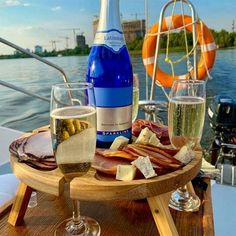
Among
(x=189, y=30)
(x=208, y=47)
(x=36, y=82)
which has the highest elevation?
A: (x=189, y=30)

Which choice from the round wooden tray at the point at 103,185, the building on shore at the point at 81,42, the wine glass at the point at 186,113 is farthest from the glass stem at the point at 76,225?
the building on shore at the point at 81,42

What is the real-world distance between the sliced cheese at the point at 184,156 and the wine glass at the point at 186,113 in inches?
1.7

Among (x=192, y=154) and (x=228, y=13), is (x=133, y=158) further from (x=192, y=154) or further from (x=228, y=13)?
(x=228, y=13)

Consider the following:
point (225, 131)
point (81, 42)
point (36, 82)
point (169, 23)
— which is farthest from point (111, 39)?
point (36, 82)

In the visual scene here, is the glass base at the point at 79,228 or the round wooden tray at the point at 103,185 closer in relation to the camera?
the round wooden tray at the point at 103,185

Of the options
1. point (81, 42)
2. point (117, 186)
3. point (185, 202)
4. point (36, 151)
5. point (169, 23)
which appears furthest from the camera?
point (81, 42)

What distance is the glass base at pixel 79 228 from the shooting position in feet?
1.92

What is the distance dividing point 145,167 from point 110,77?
21 cm

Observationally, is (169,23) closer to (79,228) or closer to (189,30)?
(189,30)

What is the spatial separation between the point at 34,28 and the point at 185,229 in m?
5.41

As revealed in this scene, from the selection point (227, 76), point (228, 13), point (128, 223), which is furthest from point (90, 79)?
point (227, 76)

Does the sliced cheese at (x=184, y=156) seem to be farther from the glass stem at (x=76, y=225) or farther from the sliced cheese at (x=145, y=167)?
the glass stem at (x=76, y=225)

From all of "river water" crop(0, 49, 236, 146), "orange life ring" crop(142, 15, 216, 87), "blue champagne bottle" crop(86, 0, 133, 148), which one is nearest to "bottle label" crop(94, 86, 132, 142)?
"blue champagne bottle" crop(86, 0, 133, 148)

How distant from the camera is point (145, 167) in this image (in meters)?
0.49
